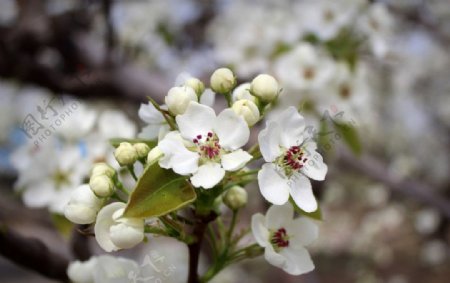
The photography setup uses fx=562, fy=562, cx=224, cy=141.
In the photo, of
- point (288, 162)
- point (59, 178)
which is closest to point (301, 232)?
point (288, 162)

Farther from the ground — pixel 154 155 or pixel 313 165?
pixel 313 165

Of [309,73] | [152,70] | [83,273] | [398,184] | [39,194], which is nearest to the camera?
[83,273]

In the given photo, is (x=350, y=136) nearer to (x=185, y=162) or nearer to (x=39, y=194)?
(x=39, y=194)

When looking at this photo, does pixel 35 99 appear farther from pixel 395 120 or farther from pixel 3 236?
pixel 395 120

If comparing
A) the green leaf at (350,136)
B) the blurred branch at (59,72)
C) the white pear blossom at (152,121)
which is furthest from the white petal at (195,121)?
the blurred branch at (59,72)

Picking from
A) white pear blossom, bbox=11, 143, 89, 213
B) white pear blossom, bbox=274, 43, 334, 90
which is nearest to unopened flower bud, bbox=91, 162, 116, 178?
white pear blossom, bbox=11, 143, 89, 213

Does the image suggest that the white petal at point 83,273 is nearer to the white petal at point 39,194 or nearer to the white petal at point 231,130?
the white petal at point 231,130
